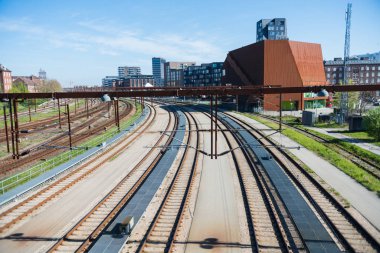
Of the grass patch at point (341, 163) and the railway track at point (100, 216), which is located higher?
the grass patch at point (341, 163)

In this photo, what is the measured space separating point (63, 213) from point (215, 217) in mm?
8787

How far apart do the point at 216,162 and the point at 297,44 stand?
55149mm

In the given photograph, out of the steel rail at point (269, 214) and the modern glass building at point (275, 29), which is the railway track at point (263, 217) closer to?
the steel rail at point (269, 214)

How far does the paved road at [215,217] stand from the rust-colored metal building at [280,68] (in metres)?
44.1

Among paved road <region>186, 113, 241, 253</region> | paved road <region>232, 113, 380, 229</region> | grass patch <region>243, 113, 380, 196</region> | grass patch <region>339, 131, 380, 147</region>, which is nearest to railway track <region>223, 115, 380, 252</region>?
paved road <region>232, 113, 380, 229</region>

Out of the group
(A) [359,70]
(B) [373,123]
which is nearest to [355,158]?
(B) [373,123]

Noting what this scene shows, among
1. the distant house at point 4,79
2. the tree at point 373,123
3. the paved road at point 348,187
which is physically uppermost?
the distant house at point 4,79

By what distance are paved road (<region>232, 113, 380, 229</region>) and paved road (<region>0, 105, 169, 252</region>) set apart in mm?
15279

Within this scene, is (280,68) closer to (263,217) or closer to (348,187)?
(348,187)

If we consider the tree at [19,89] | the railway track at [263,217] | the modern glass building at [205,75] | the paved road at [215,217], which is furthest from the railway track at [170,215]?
the modern glass building at [205,75]

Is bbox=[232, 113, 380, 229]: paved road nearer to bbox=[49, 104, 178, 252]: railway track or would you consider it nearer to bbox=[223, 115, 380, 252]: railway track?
bbox=[223, 115, 380, 252]: railway track

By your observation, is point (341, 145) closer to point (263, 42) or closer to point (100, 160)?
point (100, 160)

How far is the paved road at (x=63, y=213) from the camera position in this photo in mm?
13328

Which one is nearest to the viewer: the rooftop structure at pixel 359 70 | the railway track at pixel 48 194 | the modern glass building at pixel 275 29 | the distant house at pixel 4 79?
the railway track at pixel 48 194
